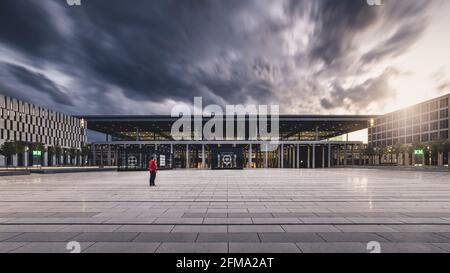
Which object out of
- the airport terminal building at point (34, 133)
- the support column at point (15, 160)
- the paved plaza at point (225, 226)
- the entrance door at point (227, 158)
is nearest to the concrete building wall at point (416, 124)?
the entrance door at point (227, 158)

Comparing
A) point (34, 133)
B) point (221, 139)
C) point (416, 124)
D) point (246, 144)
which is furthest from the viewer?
point (416, 124)

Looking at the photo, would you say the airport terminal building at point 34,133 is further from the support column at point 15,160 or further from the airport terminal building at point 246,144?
the airport terminal building at point 246,144

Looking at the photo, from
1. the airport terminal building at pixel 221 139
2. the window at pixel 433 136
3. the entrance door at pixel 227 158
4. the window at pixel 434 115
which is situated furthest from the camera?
the window at pixel 434 115

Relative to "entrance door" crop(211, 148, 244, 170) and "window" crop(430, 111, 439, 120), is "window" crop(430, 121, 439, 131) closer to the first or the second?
"window" crop(430, 111, 439, 120)

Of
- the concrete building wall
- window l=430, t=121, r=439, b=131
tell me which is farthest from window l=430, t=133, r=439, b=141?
window l=430, t=121, r=439, b=131

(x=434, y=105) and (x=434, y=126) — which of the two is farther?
(x=434, y=105)

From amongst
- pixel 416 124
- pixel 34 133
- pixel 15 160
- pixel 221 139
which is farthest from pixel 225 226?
pixel 416 124

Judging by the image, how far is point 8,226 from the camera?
7.28 metres

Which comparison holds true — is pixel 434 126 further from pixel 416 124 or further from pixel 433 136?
pixel 416 124

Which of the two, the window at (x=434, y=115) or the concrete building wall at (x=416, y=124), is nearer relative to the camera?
the concrete building wall at (x=416, y=124)

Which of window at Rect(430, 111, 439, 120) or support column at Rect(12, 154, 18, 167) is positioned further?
window at Rect(430, 111, 439, 120)
